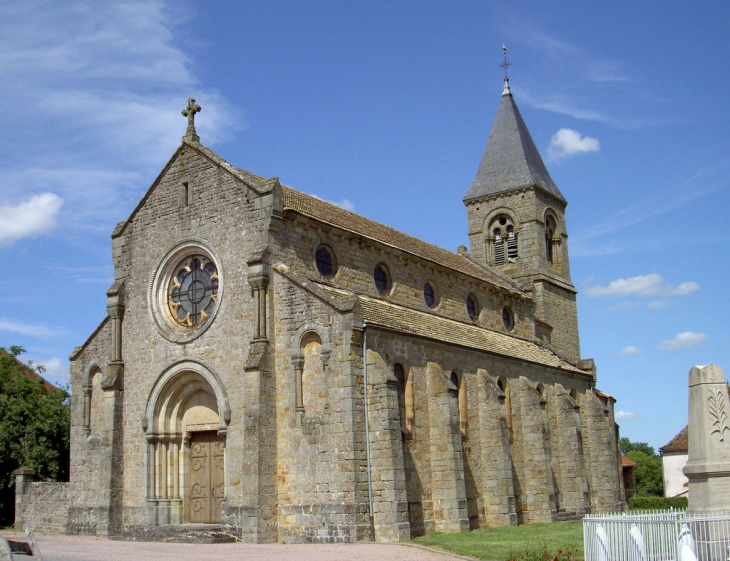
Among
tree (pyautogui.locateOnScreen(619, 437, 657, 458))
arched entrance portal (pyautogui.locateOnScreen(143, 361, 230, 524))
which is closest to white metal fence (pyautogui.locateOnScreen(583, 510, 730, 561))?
arched entrance portal (pyautogui.locateOnScreen(143, 361, 230, 524))

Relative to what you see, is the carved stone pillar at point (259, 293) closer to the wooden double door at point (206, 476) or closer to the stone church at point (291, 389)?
the stone church at point (291, 389)

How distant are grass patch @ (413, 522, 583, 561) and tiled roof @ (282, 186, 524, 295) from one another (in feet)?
35.7

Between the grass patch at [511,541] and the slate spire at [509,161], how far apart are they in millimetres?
23662

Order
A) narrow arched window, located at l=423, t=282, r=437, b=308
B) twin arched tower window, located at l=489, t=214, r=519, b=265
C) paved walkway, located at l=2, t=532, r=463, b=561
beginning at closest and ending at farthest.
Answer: paved walkway, located at l=2, t=532, r=463, b=561, narrow arched window, located at l=423, t=282, r=437, b=308, twin arched tower window, located at l=489, t=214, r=519, b=265

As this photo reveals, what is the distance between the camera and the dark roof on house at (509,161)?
47.2 metres

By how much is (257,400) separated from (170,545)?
4.68 m

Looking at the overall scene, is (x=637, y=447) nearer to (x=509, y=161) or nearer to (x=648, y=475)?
(x=648, y=475)

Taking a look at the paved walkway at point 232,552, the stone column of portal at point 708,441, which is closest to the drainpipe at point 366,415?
the paved walkway at point 232,552

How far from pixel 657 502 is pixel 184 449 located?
1087 inches

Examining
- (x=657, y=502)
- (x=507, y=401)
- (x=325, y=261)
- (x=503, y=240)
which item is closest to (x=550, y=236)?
(x=503, y=240)

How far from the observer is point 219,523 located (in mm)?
26312

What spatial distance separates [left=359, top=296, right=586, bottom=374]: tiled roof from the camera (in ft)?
89.0

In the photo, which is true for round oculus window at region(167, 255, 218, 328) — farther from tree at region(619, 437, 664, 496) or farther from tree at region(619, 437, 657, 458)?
tree at region(619, 437, 657, 458)

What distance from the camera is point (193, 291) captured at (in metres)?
28.3
